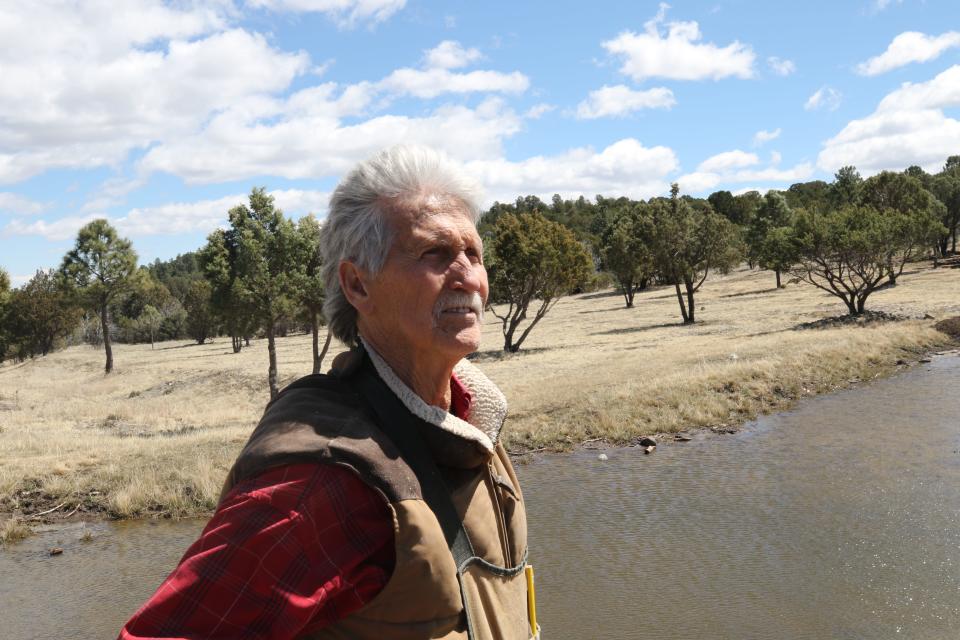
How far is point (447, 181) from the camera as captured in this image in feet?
6.04

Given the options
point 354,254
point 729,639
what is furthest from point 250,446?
point 729,639

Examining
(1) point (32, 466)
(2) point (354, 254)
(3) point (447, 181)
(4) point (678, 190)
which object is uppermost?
(4) point (678, 190)

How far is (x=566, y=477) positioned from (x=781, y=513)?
3.91m

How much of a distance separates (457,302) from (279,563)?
0.75 m

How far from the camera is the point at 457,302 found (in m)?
1.81

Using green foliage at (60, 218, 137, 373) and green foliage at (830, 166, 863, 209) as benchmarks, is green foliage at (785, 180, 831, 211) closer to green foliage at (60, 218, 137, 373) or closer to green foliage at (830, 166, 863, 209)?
green foliage at (830, 166, 863, 209)

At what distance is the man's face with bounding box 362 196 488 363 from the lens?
1.77 m

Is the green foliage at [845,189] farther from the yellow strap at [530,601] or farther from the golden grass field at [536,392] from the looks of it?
the yellow strap at [530,601]

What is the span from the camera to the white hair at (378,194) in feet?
5.81

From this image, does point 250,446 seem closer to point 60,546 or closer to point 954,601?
point 954,601

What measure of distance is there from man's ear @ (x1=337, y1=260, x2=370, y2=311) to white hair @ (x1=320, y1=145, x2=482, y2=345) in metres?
0.02

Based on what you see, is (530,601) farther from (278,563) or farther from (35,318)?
(35,318)

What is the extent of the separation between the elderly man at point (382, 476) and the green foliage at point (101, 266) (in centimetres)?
4561

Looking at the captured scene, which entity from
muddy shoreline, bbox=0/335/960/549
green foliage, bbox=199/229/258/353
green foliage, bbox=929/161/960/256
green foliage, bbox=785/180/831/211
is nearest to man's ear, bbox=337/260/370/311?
muddy shoreline, bbox=0/335/960/549
